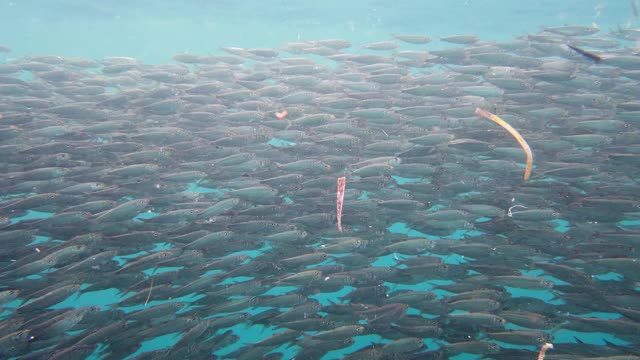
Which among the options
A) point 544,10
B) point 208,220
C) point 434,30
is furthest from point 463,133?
point 434,30

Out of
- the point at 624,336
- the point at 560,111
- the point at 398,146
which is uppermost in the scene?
the point at 560,111

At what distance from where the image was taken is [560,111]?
7.18 m

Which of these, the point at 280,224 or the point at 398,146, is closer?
the point at 280,224

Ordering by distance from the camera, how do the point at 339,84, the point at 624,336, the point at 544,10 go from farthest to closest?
the point at 544,10 → the point at 339,84 → the point at 624,336

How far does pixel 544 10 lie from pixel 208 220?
1397 inches

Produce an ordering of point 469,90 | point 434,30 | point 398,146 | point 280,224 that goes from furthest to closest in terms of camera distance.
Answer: point 434,30
point 469,90
point 398,146
point 280,224

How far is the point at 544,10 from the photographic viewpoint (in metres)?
31.8

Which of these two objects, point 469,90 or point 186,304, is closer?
point 186,304

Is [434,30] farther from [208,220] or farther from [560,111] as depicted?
[208,220]

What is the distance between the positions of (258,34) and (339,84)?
53201 mm

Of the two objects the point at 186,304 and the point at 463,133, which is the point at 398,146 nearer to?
the point at 463,133

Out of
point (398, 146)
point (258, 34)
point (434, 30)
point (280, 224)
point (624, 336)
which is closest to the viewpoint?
point (624, 336)

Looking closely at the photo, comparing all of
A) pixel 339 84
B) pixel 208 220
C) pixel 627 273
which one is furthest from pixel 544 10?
pixel 208 220

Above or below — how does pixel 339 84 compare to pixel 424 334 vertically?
above
